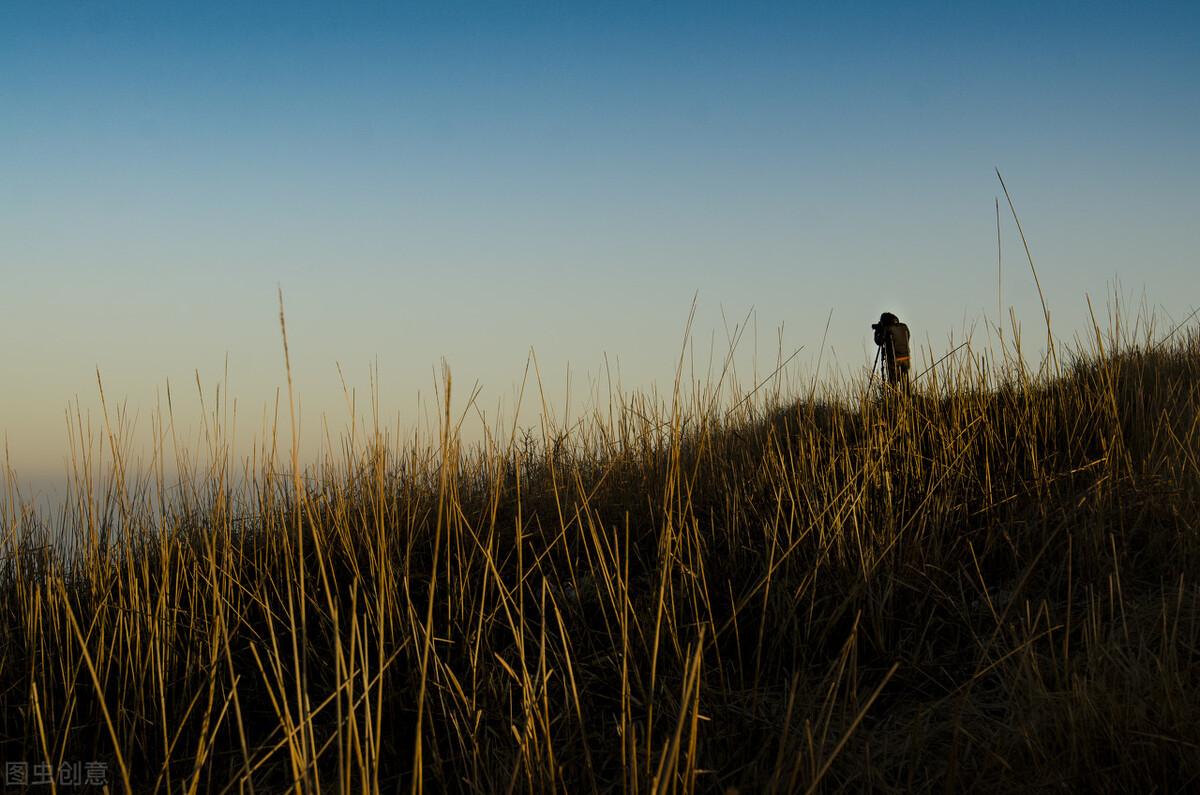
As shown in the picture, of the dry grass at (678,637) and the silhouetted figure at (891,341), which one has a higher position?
the silhouetted figure at (891,341)

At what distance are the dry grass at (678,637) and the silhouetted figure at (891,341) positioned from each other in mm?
2025

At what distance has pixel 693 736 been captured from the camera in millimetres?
965

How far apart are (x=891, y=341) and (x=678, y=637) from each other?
394cm

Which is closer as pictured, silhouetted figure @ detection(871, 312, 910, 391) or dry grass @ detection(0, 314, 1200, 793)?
dry grass @ detection(0, 314, 1200, 793)

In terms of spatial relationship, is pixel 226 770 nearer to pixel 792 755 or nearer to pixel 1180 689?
pixel 792 755

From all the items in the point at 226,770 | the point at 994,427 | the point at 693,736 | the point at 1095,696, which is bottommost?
the point at 226,770

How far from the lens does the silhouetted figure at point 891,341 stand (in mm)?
5258

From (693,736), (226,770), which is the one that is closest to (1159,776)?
(693,736)

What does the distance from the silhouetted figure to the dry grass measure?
202 centimetres

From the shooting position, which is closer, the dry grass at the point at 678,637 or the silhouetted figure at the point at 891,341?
the dry grass at the point at 678,637

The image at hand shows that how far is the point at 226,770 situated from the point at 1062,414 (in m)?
2.98

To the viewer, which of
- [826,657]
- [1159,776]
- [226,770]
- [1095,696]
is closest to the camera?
[1159,776]

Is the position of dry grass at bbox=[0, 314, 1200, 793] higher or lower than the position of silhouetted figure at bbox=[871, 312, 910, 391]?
lower

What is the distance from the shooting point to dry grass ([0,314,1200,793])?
129cm
